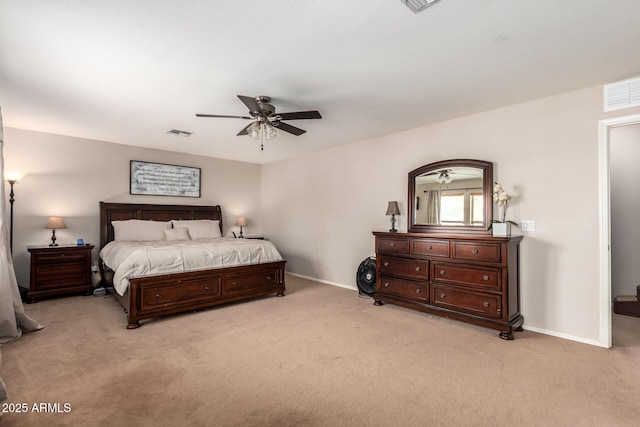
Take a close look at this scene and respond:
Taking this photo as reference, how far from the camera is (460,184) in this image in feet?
13.1

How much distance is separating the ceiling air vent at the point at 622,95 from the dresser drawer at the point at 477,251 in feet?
5.48

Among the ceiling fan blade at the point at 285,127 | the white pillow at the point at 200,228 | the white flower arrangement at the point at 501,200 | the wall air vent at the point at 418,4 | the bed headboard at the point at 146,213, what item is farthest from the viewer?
the white pillow at the point at 200,228

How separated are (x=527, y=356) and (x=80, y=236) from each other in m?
6.41

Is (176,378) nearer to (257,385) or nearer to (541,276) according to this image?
(257,385)

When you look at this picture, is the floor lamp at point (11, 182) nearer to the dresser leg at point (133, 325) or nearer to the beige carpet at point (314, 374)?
the beige carpet at point (314, 374)

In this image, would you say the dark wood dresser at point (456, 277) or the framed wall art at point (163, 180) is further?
the framed wall art at point (163, 180)

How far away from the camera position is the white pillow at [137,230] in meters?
5.25

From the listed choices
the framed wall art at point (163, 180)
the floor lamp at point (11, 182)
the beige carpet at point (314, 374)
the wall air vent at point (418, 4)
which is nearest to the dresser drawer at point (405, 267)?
the beige carpet at point (314, 374)

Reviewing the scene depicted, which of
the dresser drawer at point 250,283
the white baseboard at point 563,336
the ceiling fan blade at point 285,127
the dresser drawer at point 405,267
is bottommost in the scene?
the white baseboard at point 563,336

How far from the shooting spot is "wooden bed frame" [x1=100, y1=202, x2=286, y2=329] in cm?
355

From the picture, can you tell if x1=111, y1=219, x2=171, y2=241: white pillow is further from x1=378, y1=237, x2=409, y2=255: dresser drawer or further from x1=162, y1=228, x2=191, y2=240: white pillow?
x1=378, y1=237, x2=409, y2=255: dresser drawer

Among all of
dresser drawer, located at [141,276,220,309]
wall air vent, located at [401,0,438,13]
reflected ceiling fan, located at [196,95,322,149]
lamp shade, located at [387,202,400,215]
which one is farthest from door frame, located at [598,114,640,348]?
dresser drawer, located at [141,276,220,309]

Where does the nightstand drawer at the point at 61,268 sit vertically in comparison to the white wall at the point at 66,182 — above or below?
below

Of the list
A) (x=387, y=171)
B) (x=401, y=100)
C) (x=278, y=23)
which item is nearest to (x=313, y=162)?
(x=387, y=171)
